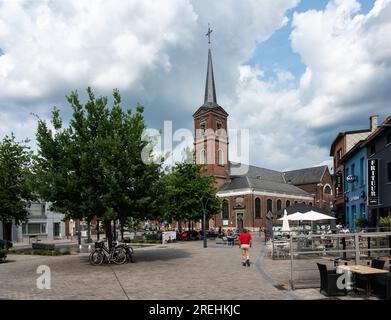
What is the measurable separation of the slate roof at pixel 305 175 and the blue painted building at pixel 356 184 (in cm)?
5026

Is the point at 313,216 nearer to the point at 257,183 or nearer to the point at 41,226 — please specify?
the point at 41,226

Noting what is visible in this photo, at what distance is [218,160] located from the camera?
68.1 m

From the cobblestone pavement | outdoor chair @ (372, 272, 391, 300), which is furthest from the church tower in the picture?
outdoor chair @ (372, 272, 391, 300)

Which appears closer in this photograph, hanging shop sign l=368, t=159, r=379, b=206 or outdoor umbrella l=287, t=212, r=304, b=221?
outdoor umbrella l=287, t=212, r=304, b=221

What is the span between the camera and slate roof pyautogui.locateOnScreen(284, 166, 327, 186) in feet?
270

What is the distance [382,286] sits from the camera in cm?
813

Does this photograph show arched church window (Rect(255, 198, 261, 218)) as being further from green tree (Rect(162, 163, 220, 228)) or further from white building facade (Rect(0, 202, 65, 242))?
white building facade (Rect(0, 202, 65, 242))

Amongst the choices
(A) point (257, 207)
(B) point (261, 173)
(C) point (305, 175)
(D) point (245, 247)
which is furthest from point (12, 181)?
(C) point (305, 175)

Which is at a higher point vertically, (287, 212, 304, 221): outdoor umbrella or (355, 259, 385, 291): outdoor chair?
(287, 212, 304, 221): outdoor umbrella

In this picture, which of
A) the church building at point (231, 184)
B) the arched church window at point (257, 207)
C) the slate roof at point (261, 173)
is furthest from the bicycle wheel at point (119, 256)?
the slate roof at point (261, 173)

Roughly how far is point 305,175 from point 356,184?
2262 inches

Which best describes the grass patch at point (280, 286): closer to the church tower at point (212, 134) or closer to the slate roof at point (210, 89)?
the church tower at point (212, 134)

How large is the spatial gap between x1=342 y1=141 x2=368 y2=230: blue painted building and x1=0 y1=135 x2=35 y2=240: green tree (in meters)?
24.9

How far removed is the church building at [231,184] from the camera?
6197 cm
